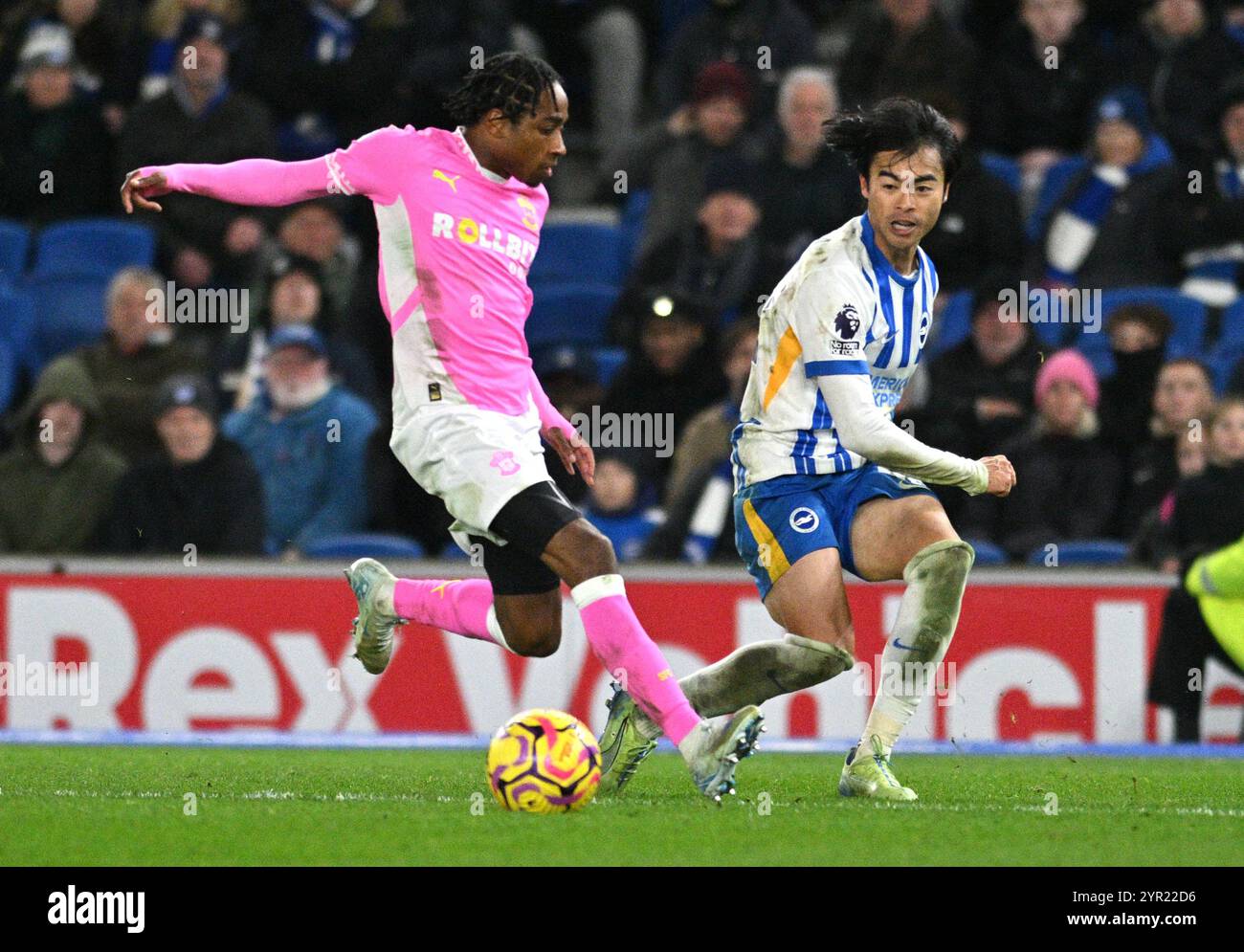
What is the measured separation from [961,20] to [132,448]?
5654 mm

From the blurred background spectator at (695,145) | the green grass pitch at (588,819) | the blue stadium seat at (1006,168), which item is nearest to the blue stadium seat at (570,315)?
the blurred background spectator at (695,145)

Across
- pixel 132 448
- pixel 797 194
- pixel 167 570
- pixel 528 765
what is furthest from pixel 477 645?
pixel 528 765

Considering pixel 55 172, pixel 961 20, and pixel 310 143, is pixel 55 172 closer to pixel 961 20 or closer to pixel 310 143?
pixel 310 143

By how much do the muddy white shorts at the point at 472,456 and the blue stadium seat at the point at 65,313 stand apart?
6.10m

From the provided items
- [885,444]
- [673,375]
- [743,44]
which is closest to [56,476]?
[673,375]

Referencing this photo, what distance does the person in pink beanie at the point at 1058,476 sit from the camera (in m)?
10.2

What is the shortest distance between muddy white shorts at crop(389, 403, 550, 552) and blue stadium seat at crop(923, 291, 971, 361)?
485 centimetres

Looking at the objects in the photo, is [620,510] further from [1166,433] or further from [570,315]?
[1166,433]

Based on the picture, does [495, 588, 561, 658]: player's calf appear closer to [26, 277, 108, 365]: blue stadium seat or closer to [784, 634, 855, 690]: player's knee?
[784, 634, 855, 690]: player's knee

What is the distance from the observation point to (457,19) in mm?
12586

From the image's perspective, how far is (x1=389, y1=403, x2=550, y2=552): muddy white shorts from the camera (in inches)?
253

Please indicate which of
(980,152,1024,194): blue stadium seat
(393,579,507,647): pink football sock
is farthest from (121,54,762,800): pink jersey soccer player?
(980,152,1024,194): blue stadium seat

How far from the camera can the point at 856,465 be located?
22.3 ft

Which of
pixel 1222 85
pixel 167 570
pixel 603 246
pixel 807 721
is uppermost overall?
pixel 1222 85
